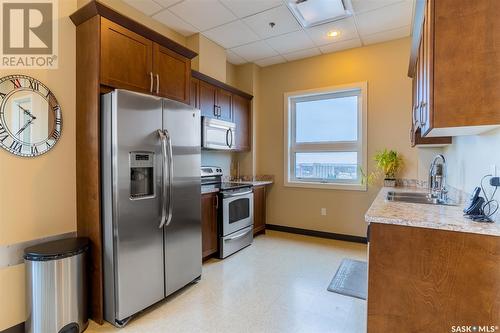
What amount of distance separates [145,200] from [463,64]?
225 centimetres

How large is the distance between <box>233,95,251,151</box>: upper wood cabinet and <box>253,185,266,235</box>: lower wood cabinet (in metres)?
0.77

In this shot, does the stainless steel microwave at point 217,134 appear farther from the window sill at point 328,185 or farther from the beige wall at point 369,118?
the window sill at point 328,185

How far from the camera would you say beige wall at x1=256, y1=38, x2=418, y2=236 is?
3611 millimetres

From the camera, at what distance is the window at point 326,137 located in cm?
396

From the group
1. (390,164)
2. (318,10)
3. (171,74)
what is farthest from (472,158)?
(171,74)

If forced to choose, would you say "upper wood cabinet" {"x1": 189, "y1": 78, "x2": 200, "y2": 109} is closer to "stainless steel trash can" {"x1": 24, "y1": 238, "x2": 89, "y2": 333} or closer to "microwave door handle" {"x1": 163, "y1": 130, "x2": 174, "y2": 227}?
"microwave door handle" {"x1": 163, "y1": 130, "x2": 174, "y2": 227}

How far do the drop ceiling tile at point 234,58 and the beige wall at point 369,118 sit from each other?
1.52 ft

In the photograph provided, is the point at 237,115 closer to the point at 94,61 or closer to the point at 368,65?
the point at 368,65

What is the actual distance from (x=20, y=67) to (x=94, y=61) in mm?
522

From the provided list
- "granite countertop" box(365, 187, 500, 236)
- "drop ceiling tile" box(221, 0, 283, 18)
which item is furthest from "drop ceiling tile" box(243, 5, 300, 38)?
"granite countertop" box(365, 187, 500, 236)

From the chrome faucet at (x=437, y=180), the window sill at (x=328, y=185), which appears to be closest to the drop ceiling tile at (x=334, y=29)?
the chrome faucet at (x=437, y=180)

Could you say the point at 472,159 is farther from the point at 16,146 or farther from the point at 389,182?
the point at 16,146

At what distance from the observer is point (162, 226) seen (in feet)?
7.27

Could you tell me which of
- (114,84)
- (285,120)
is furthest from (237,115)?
(114,84)
